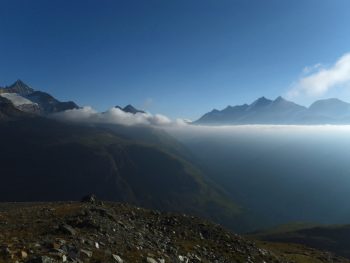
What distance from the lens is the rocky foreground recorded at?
27.9m

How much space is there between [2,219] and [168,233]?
1802 cm

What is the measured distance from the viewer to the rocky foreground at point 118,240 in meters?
27.9

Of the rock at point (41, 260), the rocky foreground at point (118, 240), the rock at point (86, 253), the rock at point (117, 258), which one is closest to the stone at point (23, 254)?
the rocky foreground at point (118, 240)

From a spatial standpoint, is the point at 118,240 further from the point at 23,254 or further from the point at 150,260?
the point at 23,254

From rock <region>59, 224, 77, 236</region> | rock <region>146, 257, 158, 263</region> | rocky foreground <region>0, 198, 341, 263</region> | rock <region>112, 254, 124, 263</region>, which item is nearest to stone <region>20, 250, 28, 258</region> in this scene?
rocky foreground <region>0, 198, 341, 263</region>

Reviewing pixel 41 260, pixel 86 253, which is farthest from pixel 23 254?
pixel 86 253

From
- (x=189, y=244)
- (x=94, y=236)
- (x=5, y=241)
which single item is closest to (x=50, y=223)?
(x=94, y=236)

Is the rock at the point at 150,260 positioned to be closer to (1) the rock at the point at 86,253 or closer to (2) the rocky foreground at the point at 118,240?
(2) the rocky foreground at the point at 118,240

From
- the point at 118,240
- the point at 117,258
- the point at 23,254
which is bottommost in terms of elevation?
the point at 118,240

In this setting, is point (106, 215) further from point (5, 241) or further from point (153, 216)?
point (5, 241)

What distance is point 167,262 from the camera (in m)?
33.4

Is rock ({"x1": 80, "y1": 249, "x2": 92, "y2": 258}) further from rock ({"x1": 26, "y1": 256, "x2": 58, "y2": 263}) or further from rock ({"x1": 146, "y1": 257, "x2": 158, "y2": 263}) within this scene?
rock ({"x1": 146, "y1": 257, "x2": 158, "y2": 263})

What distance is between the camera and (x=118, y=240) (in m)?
35.0

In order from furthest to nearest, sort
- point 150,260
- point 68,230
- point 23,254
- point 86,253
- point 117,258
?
1. point 68,230
2. point 150,260
3. point 117,258
4. point 86,253
5. point 23,254
